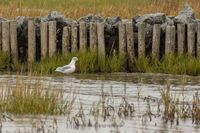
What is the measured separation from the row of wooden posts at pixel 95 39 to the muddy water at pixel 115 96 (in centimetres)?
125

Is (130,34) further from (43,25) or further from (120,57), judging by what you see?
(43,25)

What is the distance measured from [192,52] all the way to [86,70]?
2.77 m

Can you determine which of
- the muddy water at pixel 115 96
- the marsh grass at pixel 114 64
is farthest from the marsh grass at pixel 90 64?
the muddy water at pixel 115 96

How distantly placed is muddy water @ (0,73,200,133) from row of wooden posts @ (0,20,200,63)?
49.1 inches

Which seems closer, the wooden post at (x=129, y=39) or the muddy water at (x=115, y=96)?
the muddy water at (x=115, y=96)

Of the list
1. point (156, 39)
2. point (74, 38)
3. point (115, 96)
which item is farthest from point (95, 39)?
point (115, 96)

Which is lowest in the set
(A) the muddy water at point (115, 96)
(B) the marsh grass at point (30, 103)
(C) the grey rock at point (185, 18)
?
(A) the muddy water at point (115, 96)

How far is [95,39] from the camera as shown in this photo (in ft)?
70.5

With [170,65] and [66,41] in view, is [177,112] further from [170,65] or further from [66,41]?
[66,41]

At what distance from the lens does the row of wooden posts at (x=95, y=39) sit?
21.2 meters

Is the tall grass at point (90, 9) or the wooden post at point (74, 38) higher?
the tall grass at point (90, 9)

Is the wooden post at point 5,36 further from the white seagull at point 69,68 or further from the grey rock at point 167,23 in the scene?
the grey rock at point 167,23

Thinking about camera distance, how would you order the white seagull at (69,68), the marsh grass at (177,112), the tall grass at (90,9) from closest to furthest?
the marsh grass at (177,112)
the white seagull at (69,68)
the tall grass at (90,9)

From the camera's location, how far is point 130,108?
14.2 meters
